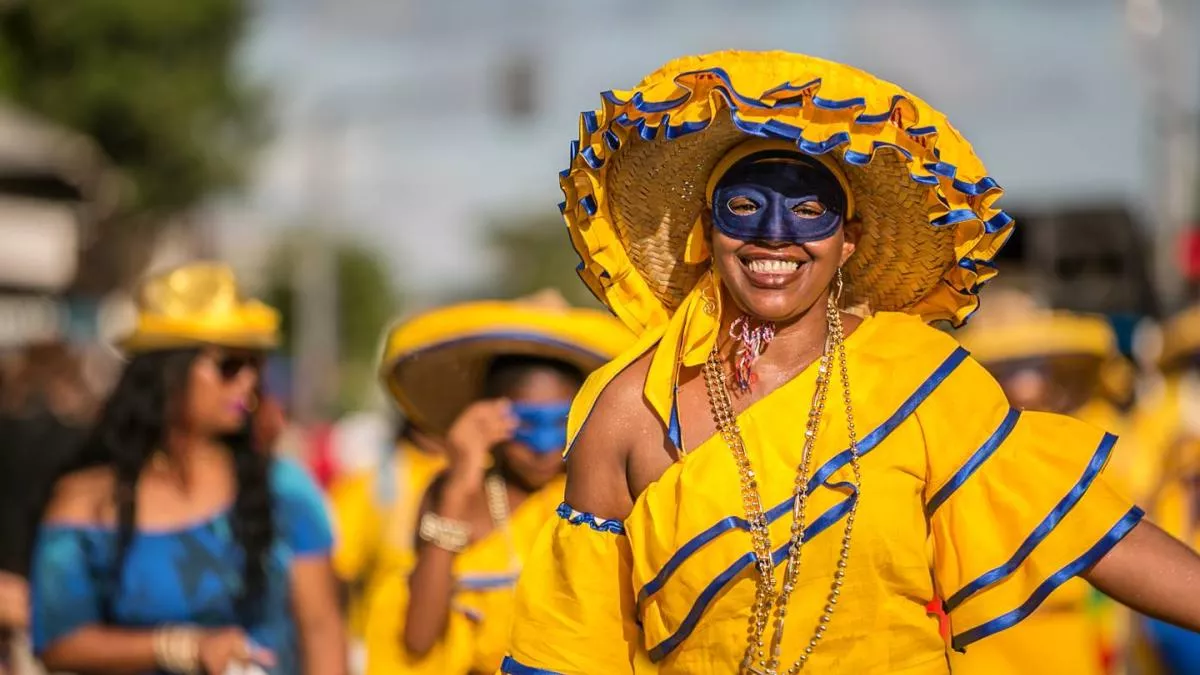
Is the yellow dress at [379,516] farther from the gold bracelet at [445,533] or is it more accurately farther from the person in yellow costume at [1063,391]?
the person in yellow costume at [1063,391]

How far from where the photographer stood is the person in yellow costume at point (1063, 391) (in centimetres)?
671

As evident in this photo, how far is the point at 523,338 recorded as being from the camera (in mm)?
5254

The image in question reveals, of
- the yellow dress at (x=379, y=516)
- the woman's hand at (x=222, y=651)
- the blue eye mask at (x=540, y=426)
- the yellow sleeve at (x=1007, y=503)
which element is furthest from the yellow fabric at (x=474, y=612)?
the yellow sleeve at (x=1007, y=503)

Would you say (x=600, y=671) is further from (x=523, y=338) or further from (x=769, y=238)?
(x=523, y=338)

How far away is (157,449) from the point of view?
18.2 ft

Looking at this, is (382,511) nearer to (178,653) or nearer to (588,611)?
(178,653)

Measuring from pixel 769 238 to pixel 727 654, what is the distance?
76 cm

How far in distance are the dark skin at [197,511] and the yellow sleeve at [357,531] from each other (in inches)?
44.5

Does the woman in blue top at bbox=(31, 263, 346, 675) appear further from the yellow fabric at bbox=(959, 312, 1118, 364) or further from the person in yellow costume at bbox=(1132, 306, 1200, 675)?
the yellow fabric at bbox=(959, 312, 1118, 364)

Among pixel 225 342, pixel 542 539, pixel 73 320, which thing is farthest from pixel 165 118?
pixel 542 539

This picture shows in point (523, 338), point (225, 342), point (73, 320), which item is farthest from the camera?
point (73, 320)

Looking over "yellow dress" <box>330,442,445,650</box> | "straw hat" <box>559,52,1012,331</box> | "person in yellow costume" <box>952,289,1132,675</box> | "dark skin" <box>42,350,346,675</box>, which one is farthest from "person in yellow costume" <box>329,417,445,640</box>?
"straw hat" <box>559,52,1012,331</box>

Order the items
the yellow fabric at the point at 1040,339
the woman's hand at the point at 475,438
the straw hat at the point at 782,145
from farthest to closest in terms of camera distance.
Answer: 1. the yellow fabric at the point at 1040,339
2. the woman's hand at the point at 475,438
3. the straw hat at the point at 782,145

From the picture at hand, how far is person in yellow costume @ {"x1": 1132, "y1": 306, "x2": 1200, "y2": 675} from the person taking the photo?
21.4 feet
